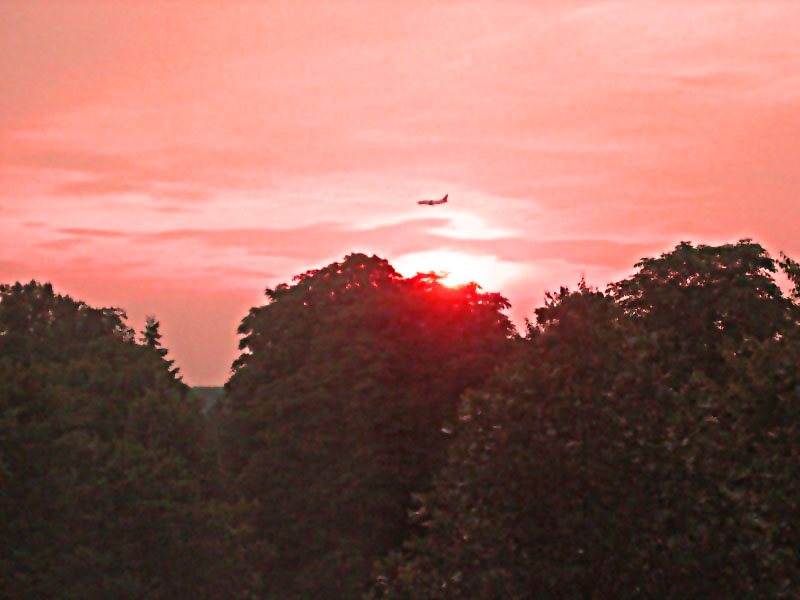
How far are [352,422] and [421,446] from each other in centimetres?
356

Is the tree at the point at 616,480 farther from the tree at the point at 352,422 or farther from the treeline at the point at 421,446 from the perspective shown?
the tree at the point at 352,422

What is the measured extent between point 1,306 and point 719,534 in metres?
51.8

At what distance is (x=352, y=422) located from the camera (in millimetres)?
56500

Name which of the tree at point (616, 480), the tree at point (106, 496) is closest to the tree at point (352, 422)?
the tree at point (106, 496)

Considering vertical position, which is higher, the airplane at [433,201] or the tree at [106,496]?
the airplane at [433,201]

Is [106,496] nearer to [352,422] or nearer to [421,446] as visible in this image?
[352,422]

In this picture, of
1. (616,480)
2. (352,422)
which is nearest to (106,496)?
(352,422)

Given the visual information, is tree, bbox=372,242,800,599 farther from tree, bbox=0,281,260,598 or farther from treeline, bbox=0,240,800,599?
tree, bbox=0,281,260,598

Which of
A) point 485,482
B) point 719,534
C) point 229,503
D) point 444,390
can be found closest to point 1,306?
point 229,503

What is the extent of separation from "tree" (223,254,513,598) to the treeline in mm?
133

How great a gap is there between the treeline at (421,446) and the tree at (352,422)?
0.43 feet

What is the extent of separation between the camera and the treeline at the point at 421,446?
29.7m

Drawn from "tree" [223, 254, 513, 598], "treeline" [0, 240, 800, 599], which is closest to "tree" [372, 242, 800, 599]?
"treeline" [0, 240, 800, 599]

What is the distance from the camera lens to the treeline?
29656 millimetres
